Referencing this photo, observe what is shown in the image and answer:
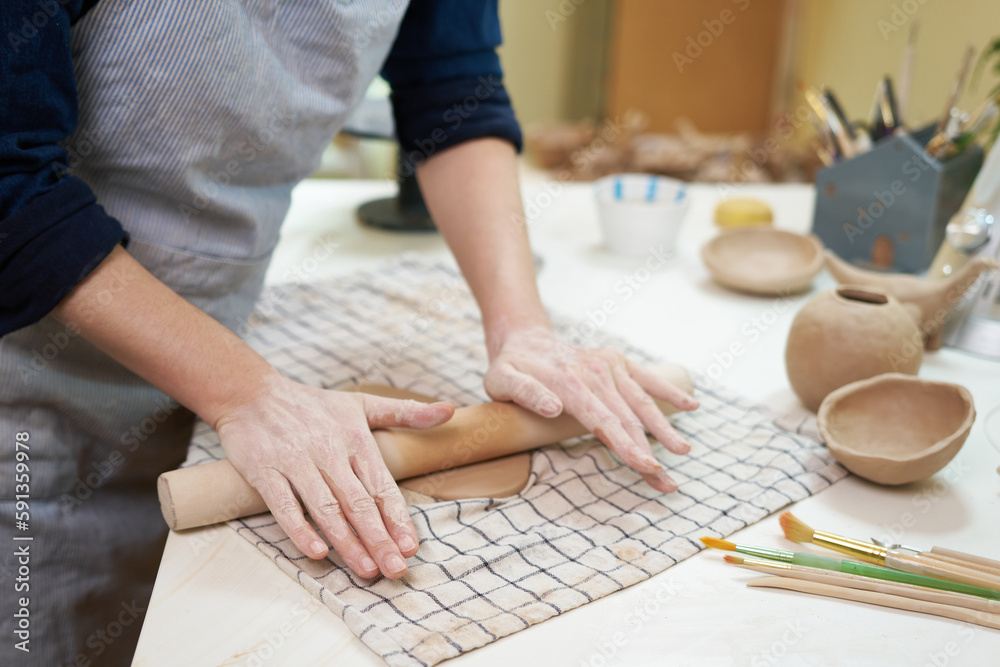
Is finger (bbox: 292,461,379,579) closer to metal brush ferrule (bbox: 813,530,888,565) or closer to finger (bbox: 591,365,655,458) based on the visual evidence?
finger (bbox: 591,365,655,458)

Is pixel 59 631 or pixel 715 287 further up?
pixel 715 287

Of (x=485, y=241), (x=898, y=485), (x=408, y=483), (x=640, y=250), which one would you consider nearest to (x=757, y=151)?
(x=640, y=250)

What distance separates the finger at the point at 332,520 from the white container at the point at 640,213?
3.01 feet

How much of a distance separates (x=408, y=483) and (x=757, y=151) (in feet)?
5.69

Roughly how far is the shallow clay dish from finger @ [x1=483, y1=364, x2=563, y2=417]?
1.98 feet

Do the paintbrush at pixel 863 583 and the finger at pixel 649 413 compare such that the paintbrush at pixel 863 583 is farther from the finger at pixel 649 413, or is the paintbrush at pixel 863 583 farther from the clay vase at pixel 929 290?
the clay vase at pixel 929 290

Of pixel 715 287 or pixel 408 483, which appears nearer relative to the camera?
pixel 408 483

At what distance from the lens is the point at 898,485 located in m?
0.81

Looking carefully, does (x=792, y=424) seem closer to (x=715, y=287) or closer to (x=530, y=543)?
(x=530, y=543)

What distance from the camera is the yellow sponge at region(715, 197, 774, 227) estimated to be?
1605 mm

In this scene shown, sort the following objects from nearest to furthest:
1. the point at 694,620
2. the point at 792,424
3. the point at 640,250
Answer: the point at 694,620 < the point at 792,424 < the point at 640,250

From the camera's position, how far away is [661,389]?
88cm

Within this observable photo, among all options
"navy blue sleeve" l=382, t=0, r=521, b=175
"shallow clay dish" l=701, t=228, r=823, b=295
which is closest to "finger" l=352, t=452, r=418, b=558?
"navy blue sleeve" l=382, t=0, r=521, b=175

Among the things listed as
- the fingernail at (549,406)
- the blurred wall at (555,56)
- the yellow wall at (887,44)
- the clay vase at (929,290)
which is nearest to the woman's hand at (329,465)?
the fingernail at (549,406)
